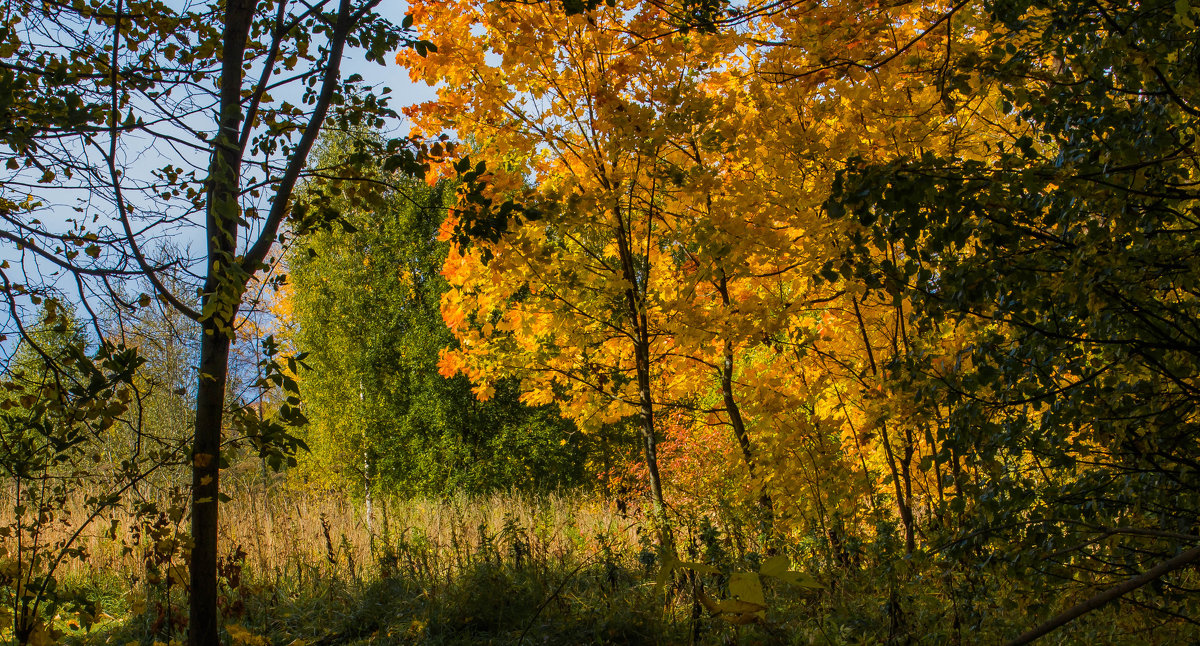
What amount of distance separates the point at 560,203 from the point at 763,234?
42.9 inches

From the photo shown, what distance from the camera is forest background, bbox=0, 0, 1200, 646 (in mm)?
2135

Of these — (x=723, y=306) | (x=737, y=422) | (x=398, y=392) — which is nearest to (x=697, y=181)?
(x=723, y=306)

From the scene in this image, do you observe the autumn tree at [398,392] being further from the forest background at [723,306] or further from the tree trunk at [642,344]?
the tree trunk at [642,344]

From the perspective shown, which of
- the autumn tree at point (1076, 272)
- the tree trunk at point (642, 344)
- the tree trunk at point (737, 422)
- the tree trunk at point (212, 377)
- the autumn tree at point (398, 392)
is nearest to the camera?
the autumn tree at point (1076, 272)

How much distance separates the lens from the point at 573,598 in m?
4.32

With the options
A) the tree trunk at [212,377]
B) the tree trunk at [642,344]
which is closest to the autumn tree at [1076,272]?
the tree trunk at [642,344]

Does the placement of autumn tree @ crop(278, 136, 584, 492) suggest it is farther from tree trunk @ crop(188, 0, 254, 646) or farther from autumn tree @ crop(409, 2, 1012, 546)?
tree trunk @ crop(188, 0, 254, 646)

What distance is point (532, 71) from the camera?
4254 millimetres

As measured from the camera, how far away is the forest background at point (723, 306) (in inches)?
84.0

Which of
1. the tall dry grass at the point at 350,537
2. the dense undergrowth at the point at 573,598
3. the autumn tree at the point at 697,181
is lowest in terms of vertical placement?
the dense undergrowth at the point at 573,598

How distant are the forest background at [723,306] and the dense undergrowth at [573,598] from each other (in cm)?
4

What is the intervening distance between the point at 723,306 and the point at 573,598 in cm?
195

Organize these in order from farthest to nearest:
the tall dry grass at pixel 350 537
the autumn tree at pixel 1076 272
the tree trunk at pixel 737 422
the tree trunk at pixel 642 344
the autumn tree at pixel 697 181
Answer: the tall dry grass at pixel 350 537 < the tree trunk at pixel 737 422 < the tree trunk at pixel 642 344 < the autumn tree at pixel 697 181 < the autumn tree at pixel 1076 272

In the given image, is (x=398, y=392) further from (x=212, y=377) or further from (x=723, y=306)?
(x=212, y=377)
